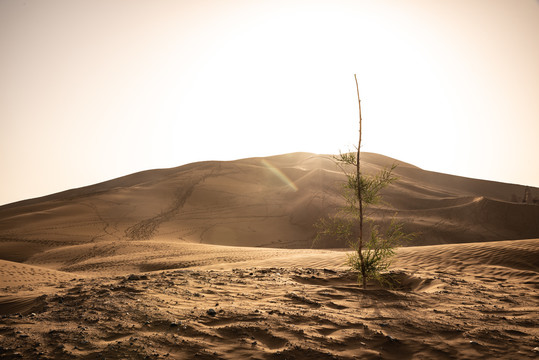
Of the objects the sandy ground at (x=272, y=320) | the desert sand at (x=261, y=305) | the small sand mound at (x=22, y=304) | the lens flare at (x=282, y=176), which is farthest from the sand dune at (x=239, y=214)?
the sandy ground at (x=272, y=320)

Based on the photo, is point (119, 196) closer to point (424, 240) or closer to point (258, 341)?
point (424, 240)

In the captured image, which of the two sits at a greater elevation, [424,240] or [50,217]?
[50,217]

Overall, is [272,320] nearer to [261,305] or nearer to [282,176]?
[261,305]

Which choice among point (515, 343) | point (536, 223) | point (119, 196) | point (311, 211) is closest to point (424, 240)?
point (311, 211)

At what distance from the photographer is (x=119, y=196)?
107ft

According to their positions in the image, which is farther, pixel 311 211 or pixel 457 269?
pixel 311 211

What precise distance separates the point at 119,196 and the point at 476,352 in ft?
108

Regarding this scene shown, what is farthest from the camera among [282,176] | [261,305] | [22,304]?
[282,176]

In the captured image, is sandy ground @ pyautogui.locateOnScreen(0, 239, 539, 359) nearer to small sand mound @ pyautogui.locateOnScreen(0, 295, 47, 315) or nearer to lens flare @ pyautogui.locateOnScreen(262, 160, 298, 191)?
small sand mound @ pyautogui.locateOnScreen(0, 295, 47, 315)

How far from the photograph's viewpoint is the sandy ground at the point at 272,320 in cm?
399

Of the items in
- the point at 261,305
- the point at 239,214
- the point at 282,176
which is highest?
the point at 282,176

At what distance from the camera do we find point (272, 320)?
4934 millimetres

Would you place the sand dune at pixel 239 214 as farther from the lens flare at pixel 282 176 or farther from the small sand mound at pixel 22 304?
the small sand mound at pixel 22 304

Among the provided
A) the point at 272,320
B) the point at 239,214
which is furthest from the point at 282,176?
the point at 272,320
